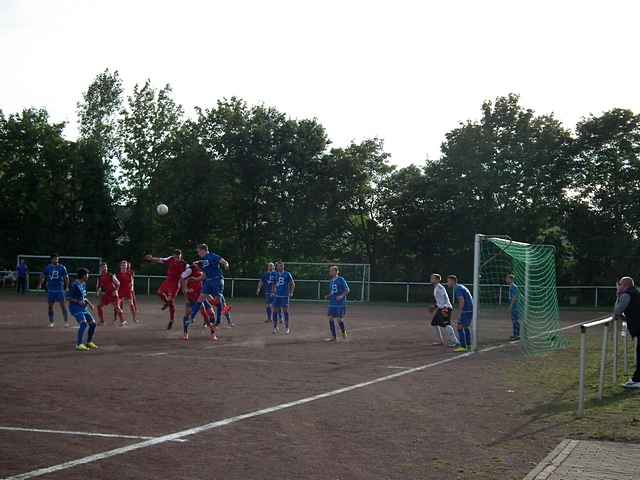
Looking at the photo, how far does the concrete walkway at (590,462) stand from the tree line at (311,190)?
1440 inches

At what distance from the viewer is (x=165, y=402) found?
31.9ft

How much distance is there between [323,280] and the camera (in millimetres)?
43375

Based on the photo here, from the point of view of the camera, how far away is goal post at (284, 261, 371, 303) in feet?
142

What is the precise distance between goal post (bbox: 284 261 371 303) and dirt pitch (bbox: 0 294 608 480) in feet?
83.7

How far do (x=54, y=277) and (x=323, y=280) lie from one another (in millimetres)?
22927

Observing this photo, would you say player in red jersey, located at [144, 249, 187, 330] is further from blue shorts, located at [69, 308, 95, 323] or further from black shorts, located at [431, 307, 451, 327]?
black shorts, located at [431, 307, 451, 327]

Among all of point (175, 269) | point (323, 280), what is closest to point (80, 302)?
point (175, 269)

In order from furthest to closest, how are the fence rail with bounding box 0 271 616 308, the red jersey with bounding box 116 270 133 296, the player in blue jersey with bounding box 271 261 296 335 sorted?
the fence rail with bounding box 0 271 616 308, the red jersey with bounding box 116 270 133 296, the player in blue jersey with bounding box 271 261 296 335

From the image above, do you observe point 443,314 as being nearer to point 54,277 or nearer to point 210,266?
point 210,266

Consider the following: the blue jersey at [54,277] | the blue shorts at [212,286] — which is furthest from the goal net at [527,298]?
the blue jersey at [54,277]

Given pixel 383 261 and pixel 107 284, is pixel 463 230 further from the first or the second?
pixel 107 284

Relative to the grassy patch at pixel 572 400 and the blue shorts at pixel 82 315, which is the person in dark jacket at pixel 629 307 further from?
the blue shorts at pixel 82 315

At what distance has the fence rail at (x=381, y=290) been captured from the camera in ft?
133

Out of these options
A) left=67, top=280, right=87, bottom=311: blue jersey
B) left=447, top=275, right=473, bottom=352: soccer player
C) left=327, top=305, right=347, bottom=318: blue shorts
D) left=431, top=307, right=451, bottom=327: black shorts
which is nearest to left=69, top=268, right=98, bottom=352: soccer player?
left=67, top=280, right=87, bottom=311: blue jersey
